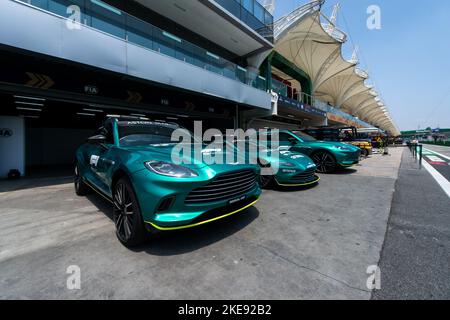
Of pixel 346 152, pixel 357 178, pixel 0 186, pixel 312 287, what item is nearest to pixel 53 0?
pixel 0 186

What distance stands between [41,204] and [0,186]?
338 cm

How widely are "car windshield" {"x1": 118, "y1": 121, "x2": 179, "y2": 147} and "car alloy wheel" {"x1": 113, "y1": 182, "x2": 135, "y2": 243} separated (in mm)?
772

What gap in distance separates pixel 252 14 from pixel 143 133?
12800 millimetres

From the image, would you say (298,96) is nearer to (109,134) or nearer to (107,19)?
(107,19)

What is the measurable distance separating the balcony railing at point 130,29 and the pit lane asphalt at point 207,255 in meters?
5.53

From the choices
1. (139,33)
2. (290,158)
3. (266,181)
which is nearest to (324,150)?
(290,158)

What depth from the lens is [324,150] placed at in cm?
643

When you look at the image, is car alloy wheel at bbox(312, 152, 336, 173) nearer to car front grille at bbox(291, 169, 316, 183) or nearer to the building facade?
car front grille at bbox(291, 169, 316, 183)

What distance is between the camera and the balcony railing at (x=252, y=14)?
421 inches

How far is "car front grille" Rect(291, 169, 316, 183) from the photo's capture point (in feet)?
14.6

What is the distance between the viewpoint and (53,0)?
5258 mm

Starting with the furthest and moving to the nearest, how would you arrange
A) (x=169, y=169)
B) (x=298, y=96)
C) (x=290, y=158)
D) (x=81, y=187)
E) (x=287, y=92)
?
(x=298, y=96)
(x=287, y=92)
(x=290, y=158)
(x=81, y=187)
(x=169, y=169)

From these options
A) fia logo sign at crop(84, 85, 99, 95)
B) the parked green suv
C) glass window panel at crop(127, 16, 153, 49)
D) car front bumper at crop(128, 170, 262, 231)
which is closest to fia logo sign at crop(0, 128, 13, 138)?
fia logo sign at crop(84, 85, 99, 95)
